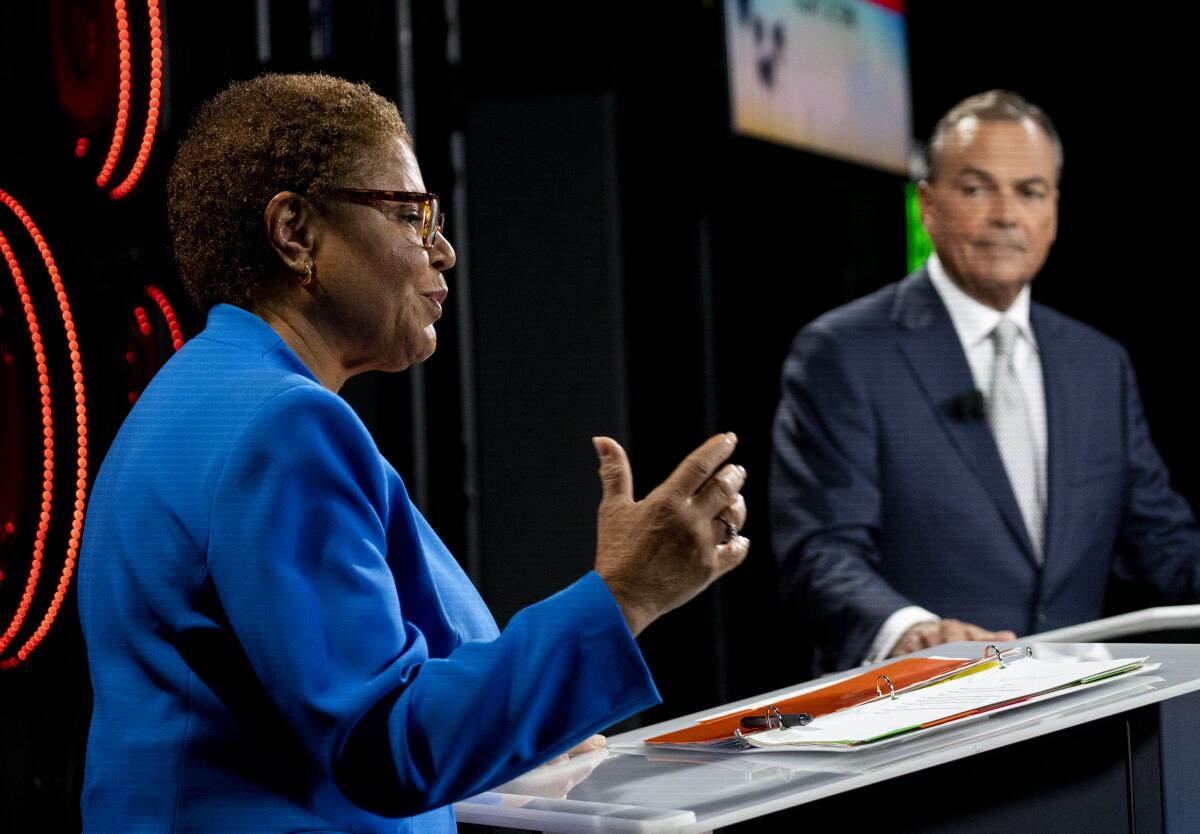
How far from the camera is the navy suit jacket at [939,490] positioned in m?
3.33

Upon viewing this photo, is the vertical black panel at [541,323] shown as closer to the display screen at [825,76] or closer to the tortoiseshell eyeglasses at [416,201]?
the display screen at [825,76]

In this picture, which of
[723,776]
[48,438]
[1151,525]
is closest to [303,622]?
[723,776]

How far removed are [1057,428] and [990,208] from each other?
527mm

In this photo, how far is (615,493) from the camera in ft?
3.86

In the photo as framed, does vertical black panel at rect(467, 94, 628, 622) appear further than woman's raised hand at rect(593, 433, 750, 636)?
Yes

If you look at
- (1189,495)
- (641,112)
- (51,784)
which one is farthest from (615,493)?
(1189,495)

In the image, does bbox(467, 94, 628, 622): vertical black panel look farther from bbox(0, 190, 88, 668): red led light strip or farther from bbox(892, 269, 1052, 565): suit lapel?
bbox(0, 190, 88, 668): red led light strip

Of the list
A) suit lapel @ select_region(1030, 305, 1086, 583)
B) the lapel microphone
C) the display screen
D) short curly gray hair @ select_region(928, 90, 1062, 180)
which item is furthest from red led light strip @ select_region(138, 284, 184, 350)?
suit lapel @ select_region(1030, 305, 1086, 583)

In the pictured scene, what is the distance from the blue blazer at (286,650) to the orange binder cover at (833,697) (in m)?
0.36

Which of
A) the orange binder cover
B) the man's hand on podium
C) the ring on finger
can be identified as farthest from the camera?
the man's hand on podium

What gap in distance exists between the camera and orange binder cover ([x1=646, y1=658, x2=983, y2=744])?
57.7 inches

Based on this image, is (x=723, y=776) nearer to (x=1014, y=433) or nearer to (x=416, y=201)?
(x=416, y=201)

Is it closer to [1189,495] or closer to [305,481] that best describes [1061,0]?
[1189,495]

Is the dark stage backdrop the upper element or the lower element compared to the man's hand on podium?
upper
